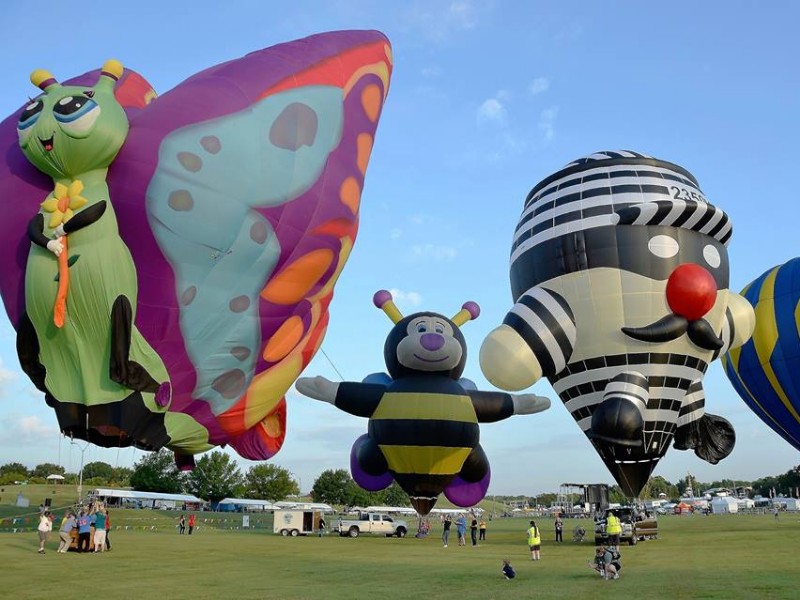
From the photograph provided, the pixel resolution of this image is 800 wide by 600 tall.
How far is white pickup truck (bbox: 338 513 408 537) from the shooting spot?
28891 mm

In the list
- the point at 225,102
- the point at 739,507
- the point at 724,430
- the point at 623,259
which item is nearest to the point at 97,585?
the point at 225,102

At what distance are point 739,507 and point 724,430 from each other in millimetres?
55861

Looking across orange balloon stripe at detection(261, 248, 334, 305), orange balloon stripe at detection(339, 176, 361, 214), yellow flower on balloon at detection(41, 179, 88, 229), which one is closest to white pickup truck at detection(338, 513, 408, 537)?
orange balloon stripe at detection(261, 248, 334, 305)

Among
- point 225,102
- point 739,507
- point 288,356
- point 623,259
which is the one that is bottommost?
point 739,507

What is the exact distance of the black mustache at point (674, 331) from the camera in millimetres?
15883

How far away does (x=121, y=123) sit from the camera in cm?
1160

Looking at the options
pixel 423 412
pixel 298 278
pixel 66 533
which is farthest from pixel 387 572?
pixel 66 533

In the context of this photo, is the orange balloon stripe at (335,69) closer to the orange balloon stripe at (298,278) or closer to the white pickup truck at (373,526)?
the orange balloon stripe at (298,278)

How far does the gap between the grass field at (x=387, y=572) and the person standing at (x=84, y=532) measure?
579mm

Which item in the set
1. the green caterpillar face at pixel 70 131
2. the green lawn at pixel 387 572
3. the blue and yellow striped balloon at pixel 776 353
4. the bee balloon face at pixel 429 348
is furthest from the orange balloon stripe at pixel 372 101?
the blue and yellow striped balloon at pixel 776 353

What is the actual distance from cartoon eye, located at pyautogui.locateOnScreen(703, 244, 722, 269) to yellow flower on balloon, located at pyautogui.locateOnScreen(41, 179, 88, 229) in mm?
13004

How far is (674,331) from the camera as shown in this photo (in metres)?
15.9

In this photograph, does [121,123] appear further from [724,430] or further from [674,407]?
[724,430]

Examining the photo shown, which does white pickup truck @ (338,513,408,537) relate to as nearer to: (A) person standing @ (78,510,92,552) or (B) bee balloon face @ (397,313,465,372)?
(B) bee balloon face @ (397,313,465,372)
